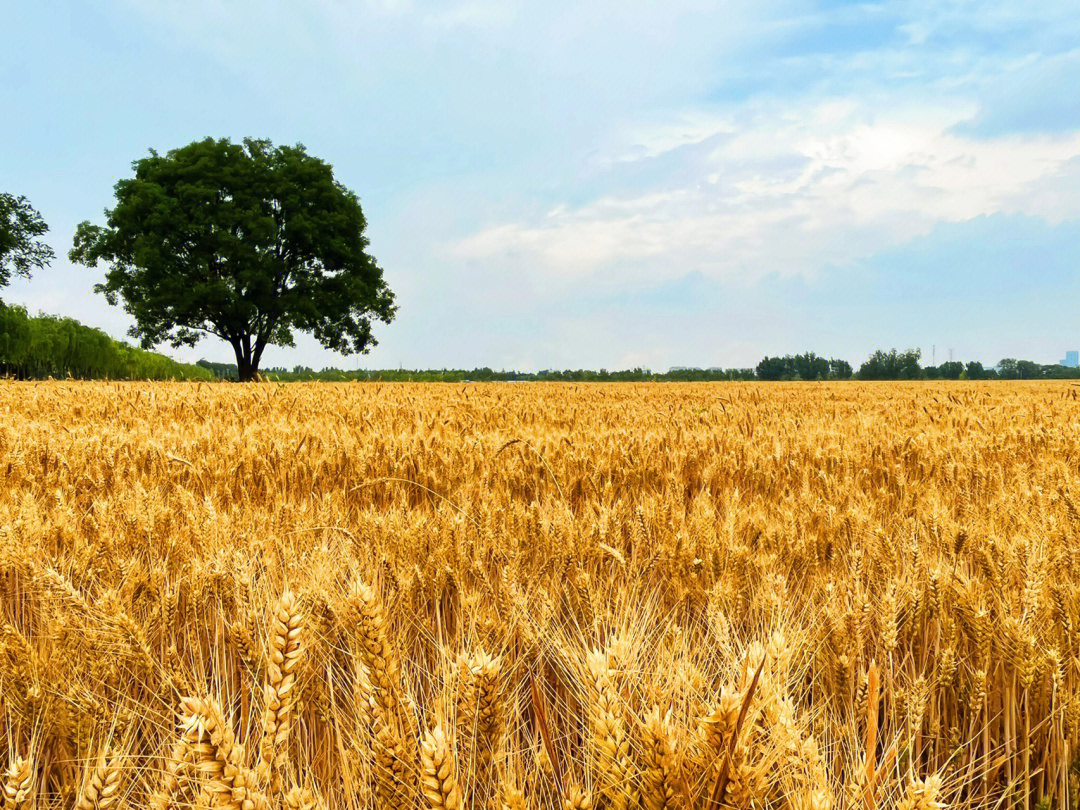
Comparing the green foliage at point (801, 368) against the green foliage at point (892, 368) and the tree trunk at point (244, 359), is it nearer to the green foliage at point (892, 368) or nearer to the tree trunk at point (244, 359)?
the green foliage at point (892, 368)

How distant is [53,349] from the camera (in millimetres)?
27797

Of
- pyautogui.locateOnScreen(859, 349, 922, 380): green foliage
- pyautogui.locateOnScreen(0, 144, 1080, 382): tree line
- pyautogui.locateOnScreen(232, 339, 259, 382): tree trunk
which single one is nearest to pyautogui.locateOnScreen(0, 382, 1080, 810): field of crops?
pyautogui.locateOnScreen(0, 144, 1080, 382): tree line

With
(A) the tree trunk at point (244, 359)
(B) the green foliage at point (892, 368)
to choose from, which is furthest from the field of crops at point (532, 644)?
(B) the green foliage at point (892, 368)

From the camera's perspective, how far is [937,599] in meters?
1.59

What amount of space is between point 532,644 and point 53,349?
1328 inches

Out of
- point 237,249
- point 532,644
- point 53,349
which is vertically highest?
point 237,249

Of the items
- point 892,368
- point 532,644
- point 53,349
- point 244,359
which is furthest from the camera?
point 892,368

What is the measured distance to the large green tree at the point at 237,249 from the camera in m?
30.3

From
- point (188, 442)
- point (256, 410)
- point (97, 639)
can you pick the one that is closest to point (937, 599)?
point (97, 639)

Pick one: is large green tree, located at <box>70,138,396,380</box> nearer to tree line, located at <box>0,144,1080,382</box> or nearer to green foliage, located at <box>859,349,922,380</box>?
tree line, located at <box>0,144,1080,382</box>

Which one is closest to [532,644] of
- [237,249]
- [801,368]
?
[237,249]

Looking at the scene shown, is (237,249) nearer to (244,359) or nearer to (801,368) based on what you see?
(244,359)

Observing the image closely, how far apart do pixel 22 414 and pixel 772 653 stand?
22.8 ft

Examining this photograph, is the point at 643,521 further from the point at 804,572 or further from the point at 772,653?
the point at 772,653
